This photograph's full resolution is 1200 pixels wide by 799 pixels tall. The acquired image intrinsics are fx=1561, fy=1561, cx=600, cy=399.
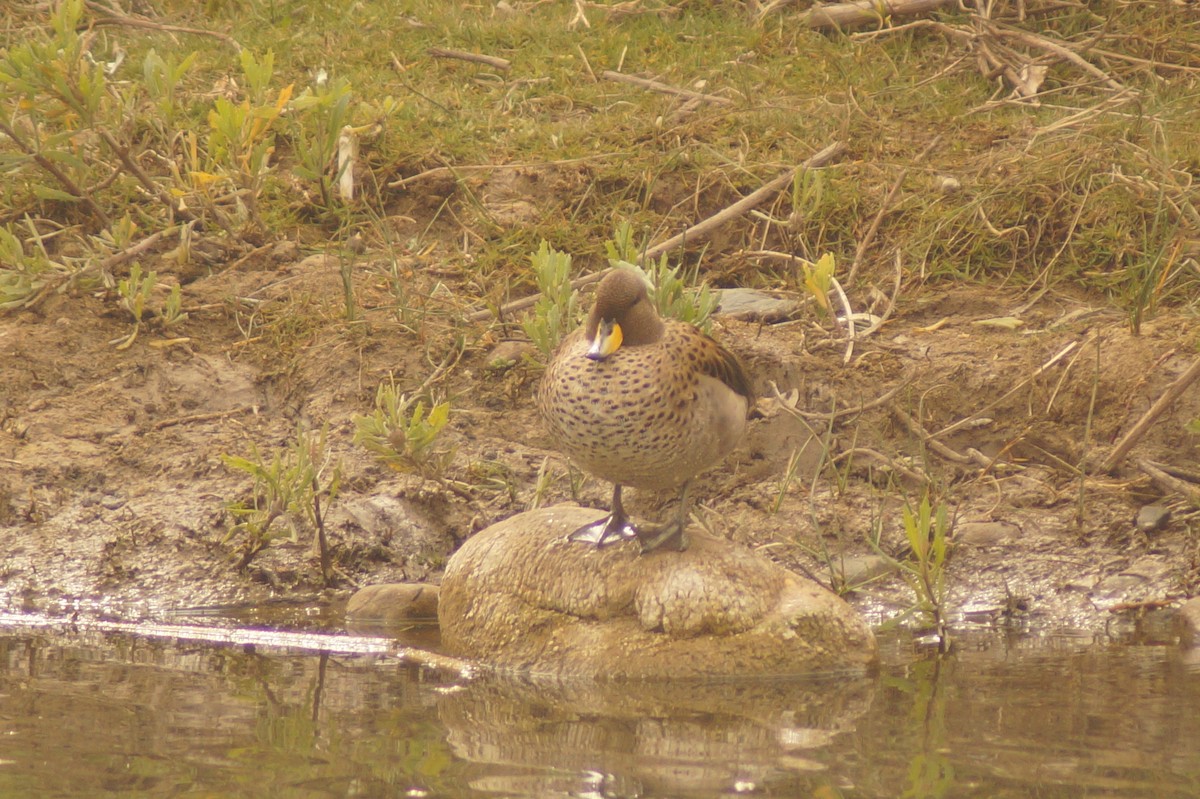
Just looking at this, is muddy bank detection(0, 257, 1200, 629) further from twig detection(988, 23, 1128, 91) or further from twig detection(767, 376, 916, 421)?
twig detection(988, 23, 1128, 91)

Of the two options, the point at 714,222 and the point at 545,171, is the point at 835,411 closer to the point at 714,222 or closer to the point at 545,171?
the point at 714,222

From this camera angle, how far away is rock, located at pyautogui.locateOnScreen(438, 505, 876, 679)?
14.6 ft

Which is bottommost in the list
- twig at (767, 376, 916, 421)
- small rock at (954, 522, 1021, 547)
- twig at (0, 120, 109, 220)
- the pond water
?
the pond water

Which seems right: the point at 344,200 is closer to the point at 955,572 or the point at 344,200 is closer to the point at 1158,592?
the point at 955,572

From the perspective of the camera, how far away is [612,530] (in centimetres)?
485

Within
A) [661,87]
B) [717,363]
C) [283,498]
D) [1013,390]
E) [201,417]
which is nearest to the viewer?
[717,363]

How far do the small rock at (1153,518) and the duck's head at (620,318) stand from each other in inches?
77.6

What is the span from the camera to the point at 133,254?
644 cm

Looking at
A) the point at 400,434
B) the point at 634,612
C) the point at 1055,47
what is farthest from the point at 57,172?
the point at 1055,47

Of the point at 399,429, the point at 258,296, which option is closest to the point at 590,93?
the point at 258,296

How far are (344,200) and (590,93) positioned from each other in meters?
1.44

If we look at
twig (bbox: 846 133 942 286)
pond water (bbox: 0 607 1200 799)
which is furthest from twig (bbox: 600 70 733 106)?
pond water (bbox: 0 607 1200 799)

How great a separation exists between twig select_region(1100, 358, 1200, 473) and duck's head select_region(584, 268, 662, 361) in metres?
1.96

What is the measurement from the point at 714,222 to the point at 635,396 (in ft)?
8.14
